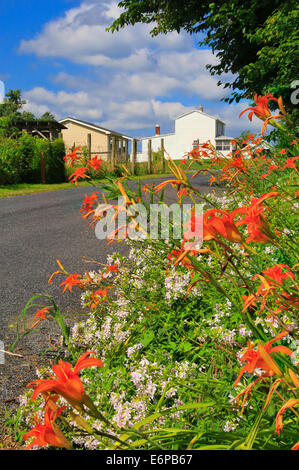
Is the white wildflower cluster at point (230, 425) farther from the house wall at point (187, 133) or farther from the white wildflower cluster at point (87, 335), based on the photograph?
the house wall at point (187, 133)

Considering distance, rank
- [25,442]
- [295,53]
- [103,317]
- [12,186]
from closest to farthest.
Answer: [25,442] → [103,317] → [295,53] → [12,186]

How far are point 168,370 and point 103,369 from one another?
0.42 meters

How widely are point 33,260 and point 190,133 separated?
158 feet

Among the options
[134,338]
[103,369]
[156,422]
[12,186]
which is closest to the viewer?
[156,422]

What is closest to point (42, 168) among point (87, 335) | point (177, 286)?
point (87, 335)

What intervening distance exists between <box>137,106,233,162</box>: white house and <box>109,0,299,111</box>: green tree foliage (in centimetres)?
3421

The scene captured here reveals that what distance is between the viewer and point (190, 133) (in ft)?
163

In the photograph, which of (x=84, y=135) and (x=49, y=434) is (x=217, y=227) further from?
(x=84, y=135)

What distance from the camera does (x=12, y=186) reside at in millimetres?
13055

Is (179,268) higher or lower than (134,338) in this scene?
higher

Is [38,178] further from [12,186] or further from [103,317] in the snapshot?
[103,317]

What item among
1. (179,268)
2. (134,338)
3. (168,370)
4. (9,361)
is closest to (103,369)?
(134,338)

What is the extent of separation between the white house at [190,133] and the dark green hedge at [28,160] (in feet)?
109

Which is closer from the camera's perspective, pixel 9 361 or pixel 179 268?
pixel 9 361
